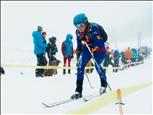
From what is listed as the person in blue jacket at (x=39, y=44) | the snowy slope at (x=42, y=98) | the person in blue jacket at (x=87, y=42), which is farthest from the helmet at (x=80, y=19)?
the person in blue jacket at (x=39, y=44)

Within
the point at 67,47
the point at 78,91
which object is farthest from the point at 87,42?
the point at 67,47

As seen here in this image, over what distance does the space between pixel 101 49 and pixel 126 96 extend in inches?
41.6

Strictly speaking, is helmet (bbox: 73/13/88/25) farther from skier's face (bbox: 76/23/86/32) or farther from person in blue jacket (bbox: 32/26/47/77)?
person in blue jacket (bbox: 32/26/47/77)

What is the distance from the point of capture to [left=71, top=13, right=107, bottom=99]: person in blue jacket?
7879 mm

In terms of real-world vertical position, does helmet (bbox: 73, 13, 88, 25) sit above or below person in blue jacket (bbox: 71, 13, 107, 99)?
above

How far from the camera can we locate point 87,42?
8.16 m

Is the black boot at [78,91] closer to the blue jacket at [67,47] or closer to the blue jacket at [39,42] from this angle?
the blue jacket at [39,42]

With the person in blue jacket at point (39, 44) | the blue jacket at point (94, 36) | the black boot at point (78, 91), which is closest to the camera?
the black boot at point (78, 91)

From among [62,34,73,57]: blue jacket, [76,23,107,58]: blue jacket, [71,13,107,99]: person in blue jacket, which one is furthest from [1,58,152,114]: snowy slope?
[62,34,73,57]: blue jacket

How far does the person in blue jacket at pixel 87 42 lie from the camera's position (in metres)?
7.88

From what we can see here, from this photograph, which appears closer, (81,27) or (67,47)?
(81,27)

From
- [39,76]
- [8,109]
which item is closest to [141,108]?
[8,109]

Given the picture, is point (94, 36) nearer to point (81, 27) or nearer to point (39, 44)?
point (81, 27)

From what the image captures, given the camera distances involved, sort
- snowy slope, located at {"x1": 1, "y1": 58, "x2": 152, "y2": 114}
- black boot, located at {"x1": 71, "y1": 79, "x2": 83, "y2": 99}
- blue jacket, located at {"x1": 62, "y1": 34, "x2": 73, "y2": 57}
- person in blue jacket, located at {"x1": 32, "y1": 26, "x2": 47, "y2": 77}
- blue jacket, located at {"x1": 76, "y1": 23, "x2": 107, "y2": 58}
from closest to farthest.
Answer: snowy slope, located at {"x1": 1, "y1": 58, "x2": 152, "y2": 114}, black boot, located at {"x1": 71, "y1": 79, "x2": 83, "y2": 99}, blue jacket, located at {"x1": 76, "y1": 23, "x2": 107, "y2": 58}, person in blue jacket, located at {"x1": 32, "y1": 26, "x2": 47, "y2": 77}, blue jacket, located at {"x1": 62, "y1": 34, "x2": 73, "y2": 57}
